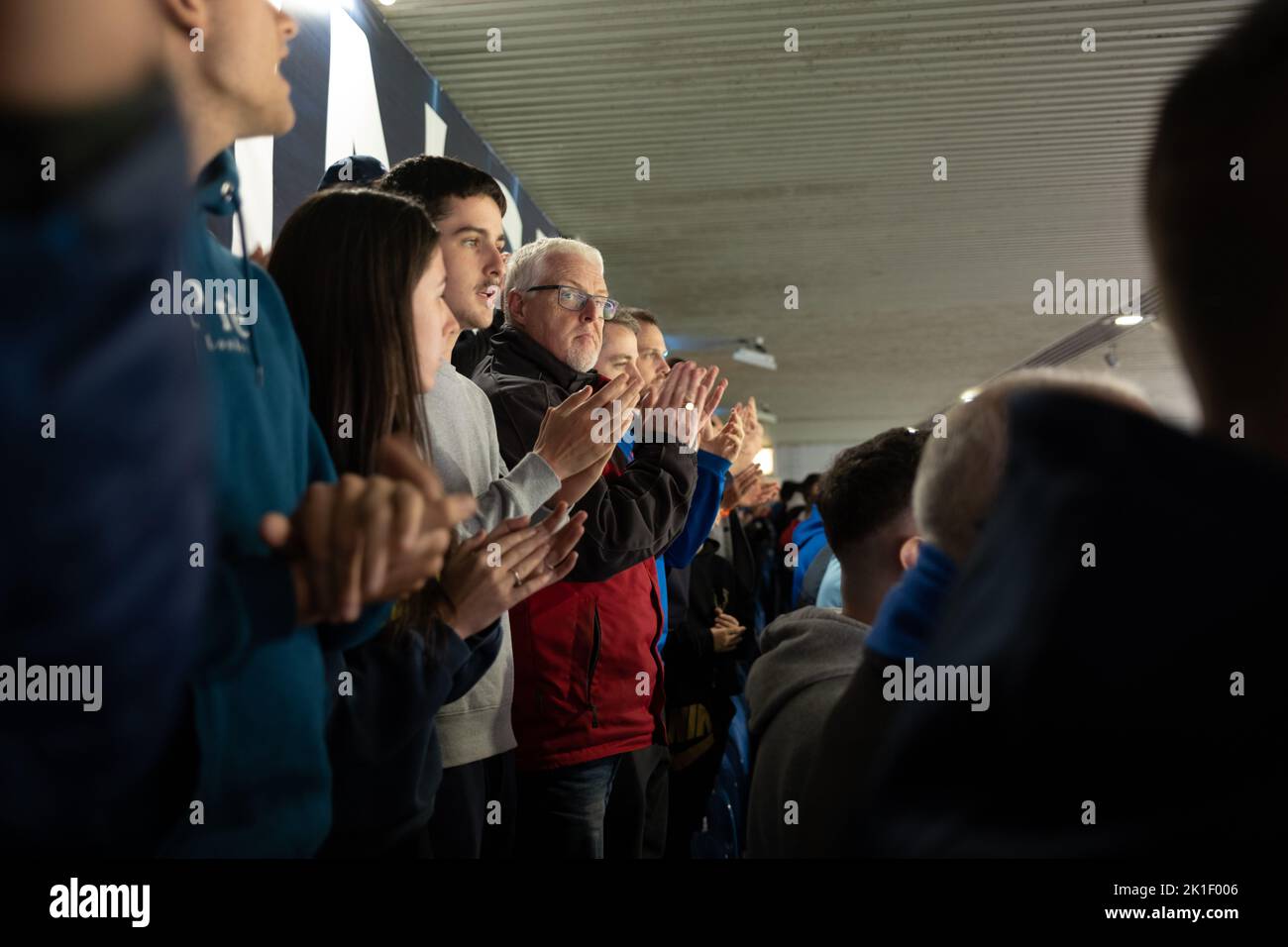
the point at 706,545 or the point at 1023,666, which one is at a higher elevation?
the point at 706,545

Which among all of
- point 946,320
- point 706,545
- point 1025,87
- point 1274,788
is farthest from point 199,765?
point 946,320

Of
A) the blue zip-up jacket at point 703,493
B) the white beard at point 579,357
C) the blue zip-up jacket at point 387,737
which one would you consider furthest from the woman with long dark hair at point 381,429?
the blue zip-up jacket at point 703,493

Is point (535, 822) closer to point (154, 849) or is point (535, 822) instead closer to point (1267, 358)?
point (154, 849)

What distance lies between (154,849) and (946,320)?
8485 mm

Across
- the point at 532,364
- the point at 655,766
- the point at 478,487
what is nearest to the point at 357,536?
the point at 478,487

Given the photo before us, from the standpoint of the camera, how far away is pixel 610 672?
5.48 ft

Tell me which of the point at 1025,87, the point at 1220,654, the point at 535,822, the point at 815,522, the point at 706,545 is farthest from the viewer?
the point at 1025,87

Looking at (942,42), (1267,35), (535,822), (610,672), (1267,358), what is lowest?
(535,822)

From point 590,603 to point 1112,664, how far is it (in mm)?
1206

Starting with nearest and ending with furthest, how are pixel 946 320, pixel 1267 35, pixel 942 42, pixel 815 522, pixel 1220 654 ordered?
pixel 1220 654, pixel 1267 35, pixel 815 522, pixel 942 42, pixel 946 320

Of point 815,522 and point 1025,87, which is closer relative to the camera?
point 815,522

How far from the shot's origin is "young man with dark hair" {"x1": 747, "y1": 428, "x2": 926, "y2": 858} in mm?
1103

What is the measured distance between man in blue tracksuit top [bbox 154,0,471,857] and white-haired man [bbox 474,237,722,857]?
0.68 meters

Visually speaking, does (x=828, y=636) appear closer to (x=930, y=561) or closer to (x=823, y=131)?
(x=930, y=561)
